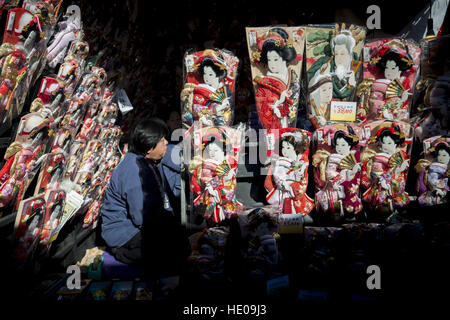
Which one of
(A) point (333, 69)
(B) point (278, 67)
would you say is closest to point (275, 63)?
(B) point (278, 67)

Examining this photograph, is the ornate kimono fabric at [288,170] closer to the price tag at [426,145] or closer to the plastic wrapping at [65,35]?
the price tag at [426,145]

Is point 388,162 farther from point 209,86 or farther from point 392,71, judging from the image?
point 209,86

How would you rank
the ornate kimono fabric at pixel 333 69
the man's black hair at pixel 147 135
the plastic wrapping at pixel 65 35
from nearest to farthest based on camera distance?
the plastic wrapping at pixel 65 35 → the ornate kimono fabric at pixel 333 69 → the man's black hair at pixel 147 135

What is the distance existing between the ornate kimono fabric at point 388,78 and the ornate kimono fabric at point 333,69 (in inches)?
2.0

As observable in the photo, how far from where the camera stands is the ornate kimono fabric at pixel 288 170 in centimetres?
134

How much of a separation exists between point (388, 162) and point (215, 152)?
2.74ft

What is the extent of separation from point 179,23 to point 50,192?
146 cm

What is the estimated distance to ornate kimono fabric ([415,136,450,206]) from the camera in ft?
4.40

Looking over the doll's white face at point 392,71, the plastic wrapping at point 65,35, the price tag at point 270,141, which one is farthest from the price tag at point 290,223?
the plastic wrapping at point 65,35

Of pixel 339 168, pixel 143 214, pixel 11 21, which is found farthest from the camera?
pixel 143 214

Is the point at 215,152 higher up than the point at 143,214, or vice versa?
the point at 215,152

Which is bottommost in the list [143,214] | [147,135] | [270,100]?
[143,214]

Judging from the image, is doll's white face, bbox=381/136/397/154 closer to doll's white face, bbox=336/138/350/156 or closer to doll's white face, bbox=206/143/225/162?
doll's white face, bbox=336/138/350/156

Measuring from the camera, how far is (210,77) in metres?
1.47
